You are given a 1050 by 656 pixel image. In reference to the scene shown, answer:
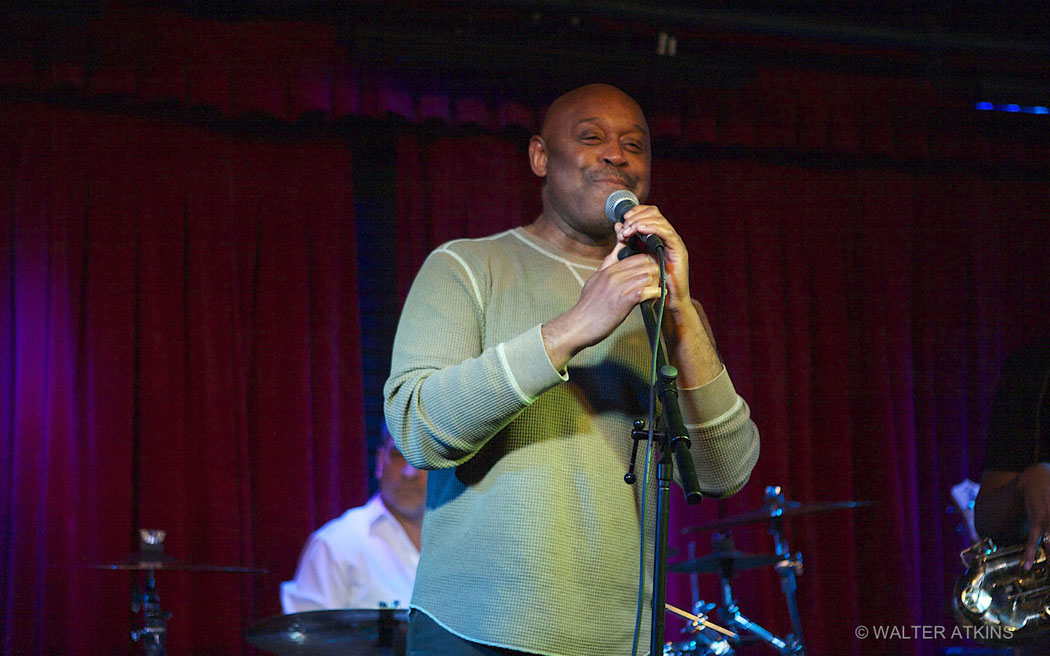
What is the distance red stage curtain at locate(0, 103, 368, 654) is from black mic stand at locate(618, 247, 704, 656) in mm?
3563

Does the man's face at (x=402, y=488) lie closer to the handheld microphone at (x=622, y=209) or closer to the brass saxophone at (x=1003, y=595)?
the brass saxophone at (x=1003, y=595)

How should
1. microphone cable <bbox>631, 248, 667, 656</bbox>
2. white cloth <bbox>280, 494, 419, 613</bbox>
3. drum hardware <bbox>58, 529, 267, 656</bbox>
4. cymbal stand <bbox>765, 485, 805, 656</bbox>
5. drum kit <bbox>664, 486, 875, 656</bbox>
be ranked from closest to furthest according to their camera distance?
1. microphone cable <bbox>631, 248, 667, 656</bbox>
2. drum kit <bbox>664, 486, 875, 656</bbox>
3. drum hardware <bbox>58, 529, 267, 656</bbox>
4. cymbal stand <bbox>765, 485, 805, 656</bbox>
5. white cloth <bbox>280, 494, 419, 613</bbox>

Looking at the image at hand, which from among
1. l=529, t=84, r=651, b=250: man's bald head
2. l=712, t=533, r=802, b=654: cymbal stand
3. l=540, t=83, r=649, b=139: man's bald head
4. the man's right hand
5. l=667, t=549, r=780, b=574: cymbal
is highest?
l=540, t=83, r=649, b=139: man's bald head

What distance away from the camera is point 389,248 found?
5.54 meters

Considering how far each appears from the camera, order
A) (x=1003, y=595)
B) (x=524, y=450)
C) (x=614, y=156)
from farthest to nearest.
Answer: (x=1003, y=595) < (x=614, y=156) < (x=524, y=450)

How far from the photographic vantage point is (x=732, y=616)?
4.12 m

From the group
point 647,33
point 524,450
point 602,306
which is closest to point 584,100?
point 602,306

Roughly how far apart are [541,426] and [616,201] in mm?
471

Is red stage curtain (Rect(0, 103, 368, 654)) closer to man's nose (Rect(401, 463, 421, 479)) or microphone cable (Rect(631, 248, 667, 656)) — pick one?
man's nose (Rect(401, 463, 421, 479))

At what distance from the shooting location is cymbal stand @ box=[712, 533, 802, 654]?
12.5 ft

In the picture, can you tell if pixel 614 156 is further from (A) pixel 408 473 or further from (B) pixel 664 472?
(A) pixel 408 473

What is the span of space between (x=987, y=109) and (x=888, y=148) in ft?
2.17

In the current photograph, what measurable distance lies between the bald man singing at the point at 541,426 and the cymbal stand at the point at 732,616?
6.30ft

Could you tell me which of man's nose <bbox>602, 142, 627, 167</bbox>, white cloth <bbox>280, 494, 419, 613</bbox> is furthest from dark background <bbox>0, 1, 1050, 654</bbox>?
man's nose <bbox>602, 142, 627, 167</bbox>
